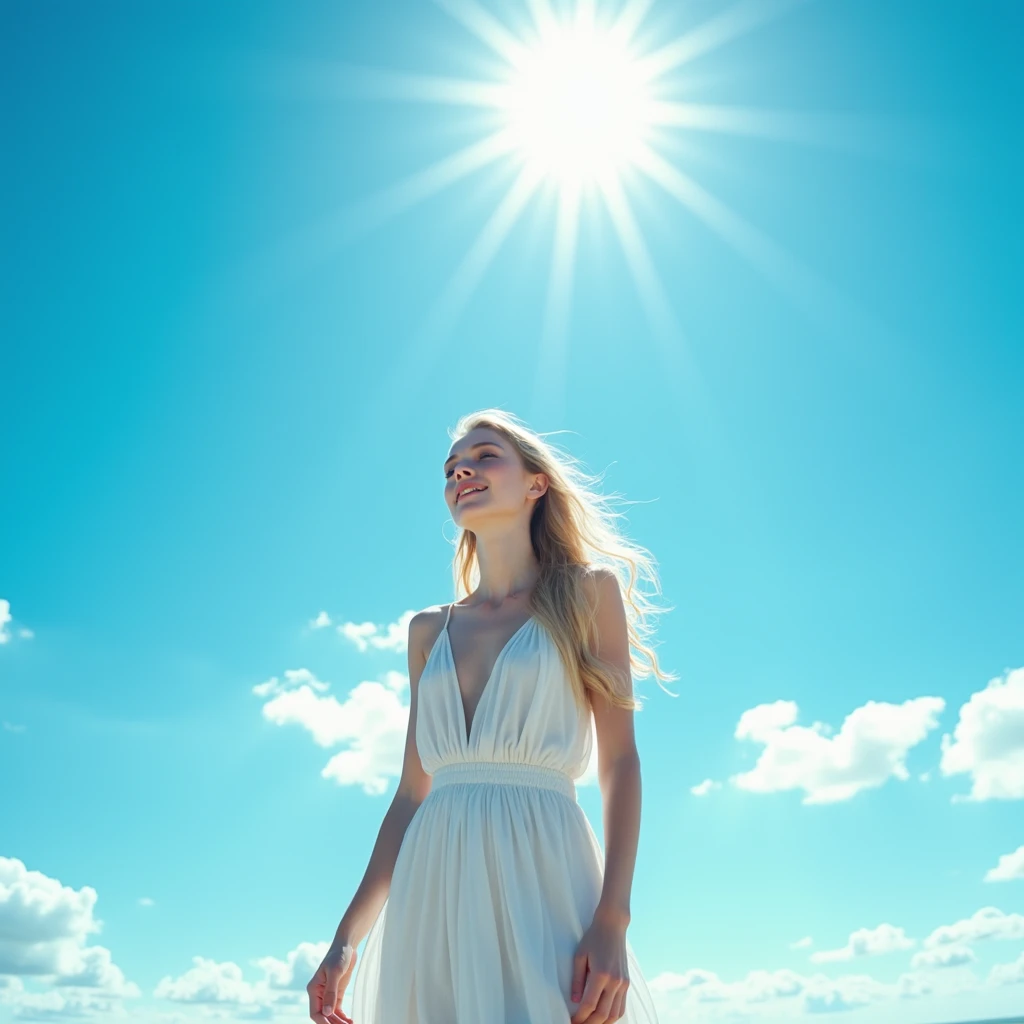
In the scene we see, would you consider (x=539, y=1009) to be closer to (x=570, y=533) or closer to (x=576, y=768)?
(x=576, y=768)

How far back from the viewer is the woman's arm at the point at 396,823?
3768 millimetres

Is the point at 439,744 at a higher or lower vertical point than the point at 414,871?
higher

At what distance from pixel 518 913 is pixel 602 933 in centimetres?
28

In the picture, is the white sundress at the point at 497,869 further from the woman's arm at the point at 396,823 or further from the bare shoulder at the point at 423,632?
the bare shoulder at the point at 423,632

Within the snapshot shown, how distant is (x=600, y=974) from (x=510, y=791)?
718mm

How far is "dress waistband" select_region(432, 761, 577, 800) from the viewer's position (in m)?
3.66

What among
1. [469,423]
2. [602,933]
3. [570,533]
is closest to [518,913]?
[602,933]

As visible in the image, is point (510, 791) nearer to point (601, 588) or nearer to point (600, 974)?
point (600, 974)

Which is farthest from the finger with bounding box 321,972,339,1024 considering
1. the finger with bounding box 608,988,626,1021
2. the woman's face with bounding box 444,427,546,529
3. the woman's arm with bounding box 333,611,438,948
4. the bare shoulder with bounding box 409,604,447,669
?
the woman's face with bounding box 444,427,546,529

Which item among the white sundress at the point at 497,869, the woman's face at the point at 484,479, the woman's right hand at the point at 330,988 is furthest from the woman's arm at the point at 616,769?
the woman's right hand at the point at 330,988

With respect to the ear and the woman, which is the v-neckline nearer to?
the woman

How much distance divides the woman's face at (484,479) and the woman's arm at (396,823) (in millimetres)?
557

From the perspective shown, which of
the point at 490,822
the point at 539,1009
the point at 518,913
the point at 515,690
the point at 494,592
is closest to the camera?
the point at 539,1009

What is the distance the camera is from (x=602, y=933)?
321 centimetres
